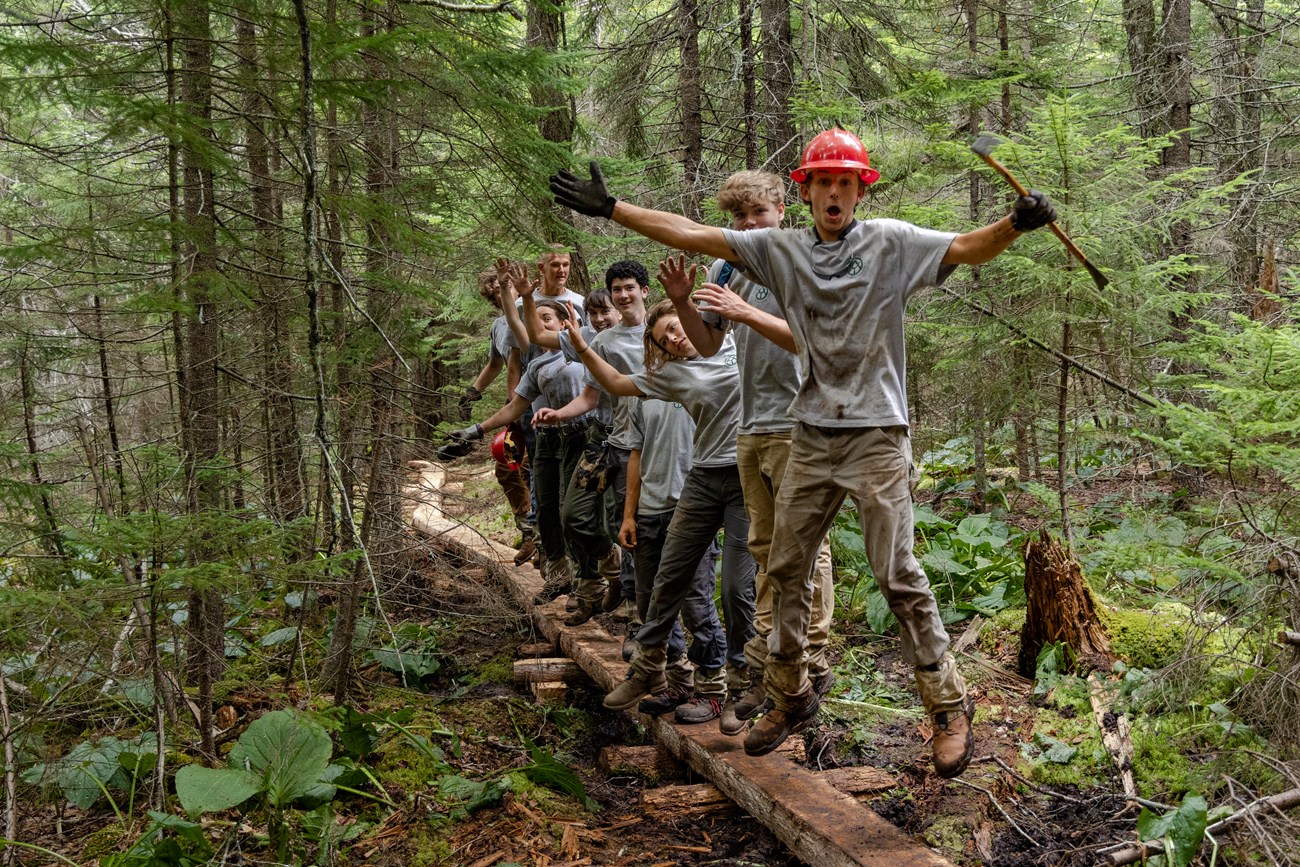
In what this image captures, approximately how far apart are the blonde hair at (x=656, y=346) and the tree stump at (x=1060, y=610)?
8.44ft

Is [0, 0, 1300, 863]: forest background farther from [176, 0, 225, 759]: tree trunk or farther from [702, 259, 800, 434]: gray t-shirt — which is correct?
[702, 259, 800, 434]: gray t-shirt

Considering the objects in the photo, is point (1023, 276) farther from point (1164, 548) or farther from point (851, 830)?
point (851, 830)

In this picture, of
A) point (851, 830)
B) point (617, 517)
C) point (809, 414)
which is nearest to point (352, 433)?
point (617, 517)

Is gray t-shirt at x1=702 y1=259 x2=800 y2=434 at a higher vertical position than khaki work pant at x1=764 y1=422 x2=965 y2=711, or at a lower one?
higher

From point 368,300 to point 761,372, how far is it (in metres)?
2.96

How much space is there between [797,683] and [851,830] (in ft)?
2.10

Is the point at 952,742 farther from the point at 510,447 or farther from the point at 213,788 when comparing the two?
the point at 510,447

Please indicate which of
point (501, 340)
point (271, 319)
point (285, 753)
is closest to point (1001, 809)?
point (285, 753)

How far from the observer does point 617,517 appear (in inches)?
256

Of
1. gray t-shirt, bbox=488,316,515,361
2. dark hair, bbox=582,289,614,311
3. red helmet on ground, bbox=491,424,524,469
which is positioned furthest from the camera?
red helmet on ground, bbox=491,424,524,469

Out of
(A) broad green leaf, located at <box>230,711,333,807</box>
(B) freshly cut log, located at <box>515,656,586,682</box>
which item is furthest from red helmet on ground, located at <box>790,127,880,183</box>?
(B) freshly cut log, located at <box>515,656,586,682</box>

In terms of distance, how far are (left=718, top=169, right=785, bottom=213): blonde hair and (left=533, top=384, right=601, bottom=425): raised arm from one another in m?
2.17

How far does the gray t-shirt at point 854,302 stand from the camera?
3752mm

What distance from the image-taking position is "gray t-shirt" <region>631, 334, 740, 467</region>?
5035mm
